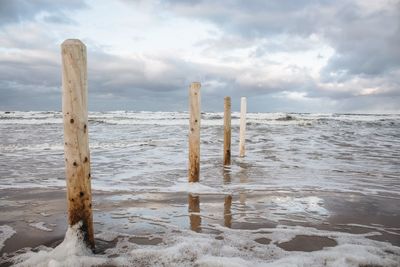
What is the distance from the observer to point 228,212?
542cm

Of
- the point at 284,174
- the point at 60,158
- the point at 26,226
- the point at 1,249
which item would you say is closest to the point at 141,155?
the point at 60,158

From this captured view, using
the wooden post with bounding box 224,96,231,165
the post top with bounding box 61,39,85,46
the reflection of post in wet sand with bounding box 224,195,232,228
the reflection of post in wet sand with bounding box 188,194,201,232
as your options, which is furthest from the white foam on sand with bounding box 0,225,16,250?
the wooden post with bounding box 224,96,231,165

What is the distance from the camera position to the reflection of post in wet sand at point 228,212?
16.1 feet

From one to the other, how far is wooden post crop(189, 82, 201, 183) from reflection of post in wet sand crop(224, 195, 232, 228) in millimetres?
1307

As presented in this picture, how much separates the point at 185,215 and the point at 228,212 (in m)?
0.69

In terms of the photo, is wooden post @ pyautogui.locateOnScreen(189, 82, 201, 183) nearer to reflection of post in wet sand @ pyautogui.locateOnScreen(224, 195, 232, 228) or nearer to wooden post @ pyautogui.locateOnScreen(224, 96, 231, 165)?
reflection of post in wet sand @ pyautogui.locateOnScreen(224, 195, 232, 228)

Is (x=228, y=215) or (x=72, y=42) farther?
(x=228, y=215)

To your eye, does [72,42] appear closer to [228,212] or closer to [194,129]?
[228,212]

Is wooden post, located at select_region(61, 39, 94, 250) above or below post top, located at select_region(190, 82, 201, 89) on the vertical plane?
below

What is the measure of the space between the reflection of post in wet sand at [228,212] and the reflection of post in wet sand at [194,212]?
0.40 meters

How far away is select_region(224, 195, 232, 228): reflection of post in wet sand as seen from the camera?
4.89 metres

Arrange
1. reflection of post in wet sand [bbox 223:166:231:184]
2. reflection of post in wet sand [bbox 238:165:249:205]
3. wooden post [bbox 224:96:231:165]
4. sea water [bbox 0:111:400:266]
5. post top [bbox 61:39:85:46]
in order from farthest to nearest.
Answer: wooden post [bbox 224:96:231:165]
reflection of post in wet sand [bbox 223:166:231:184]
reflection of post in wet sand [bbox 238:165:249:205]
sea water [bbox 0:111:400:266]
post top [bbox 61:39:85:46]

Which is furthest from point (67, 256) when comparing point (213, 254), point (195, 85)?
point (195, 85)

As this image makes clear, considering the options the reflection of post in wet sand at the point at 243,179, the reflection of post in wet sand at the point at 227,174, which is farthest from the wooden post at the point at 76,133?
the reflection of post in wet sand at the point at 227,174
